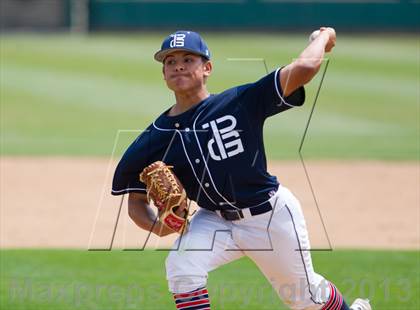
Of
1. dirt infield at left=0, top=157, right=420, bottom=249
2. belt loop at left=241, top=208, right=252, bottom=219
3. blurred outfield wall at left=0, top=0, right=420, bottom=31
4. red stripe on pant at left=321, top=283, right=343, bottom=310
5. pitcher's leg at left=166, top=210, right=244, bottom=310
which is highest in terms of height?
blurred outfield wall at left=0, top=0, right=420, bottom=31

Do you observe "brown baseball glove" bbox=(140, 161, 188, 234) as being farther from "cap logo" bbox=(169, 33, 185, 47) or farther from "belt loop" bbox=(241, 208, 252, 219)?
"cap logo" bbox=(169, 33, 185, 47)

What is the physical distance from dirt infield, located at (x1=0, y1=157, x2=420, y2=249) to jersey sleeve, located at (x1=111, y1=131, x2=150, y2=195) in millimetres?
2682

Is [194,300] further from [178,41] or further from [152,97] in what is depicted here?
[152,97]

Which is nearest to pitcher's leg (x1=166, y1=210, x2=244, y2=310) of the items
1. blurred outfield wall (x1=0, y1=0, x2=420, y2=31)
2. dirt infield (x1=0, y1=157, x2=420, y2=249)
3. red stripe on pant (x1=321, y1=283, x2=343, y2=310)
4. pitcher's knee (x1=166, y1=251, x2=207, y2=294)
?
pitcher's knee (x1=166, y1=251, x2=207, y2=294)

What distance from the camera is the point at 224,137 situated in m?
4.71

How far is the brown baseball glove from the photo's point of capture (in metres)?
4.61

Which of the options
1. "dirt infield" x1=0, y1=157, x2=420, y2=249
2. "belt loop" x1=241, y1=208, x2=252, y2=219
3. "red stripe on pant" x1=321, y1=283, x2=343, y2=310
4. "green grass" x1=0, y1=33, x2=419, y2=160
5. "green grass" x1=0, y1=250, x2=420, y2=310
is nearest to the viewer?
"belt loop" x1=241, y1=208, x2=252, y2=219

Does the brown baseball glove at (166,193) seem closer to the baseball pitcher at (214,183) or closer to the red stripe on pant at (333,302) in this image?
the baseball pitcher at (214,183)

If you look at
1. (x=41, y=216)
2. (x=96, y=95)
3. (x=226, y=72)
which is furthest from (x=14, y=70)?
(x=41, y=216)

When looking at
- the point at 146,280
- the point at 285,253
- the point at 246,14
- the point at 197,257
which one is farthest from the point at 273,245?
the point at 246,14

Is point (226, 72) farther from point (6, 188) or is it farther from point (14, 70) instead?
point (6, 188)

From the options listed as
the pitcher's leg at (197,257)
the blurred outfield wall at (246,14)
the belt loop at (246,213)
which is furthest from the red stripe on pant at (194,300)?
the blurred outfield wall at (246,14)

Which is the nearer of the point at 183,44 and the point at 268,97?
the point at 268,97

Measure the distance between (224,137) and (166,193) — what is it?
0.44 m
